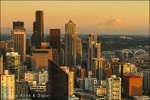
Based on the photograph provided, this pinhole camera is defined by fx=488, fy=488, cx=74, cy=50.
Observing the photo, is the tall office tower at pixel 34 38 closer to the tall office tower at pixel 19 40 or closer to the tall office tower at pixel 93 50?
the tall office tower at pixel 19 40

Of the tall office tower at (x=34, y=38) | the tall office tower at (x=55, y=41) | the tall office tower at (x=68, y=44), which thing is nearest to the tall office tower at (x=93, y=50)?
the tall office tower at (x=68, y=44)

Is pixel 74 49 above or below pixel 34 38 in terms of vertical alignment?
below

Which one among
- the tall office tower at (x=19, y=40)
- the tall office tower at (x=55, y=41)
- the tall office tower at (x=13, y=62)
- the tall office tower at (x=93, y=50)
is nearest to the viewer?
the tall office tower at (x=13, y=62)

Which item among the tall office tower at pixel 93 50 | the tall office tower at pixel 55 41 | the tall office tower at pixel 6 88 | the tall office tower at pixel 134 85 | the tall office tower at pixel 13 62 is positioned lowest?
the tall office tower at pixel 134 85

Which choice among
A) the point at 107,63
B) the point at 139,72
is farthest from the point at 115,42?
the point at 107,63

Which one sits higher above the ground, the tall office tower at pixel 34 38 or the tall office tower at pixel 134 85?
the tall office tower at pixel 34 38

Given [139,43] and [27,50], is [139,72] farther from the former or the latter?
[27,50]

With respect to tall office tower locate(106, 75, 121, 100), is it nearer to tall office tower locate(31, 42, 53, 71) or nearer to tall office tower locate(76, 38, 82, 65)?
tall office tower locate(31, 42, 53, 71)

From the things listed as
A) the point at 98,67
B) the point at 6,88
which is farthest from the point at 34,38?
the point at 6,88

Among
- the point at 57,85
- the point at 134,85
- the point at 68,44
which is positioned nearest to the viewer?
the point at 57,85

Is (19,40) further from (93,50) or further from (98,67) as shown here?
(98,67)

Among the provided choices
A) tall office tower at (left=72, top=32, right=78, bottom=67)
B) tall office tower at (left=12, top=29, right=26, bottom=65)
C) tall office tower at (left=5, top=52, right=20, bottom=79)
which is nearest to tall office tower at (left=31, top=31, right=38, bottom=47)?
tall office tower at (left=12, top=29, right=26, bottom=65)
